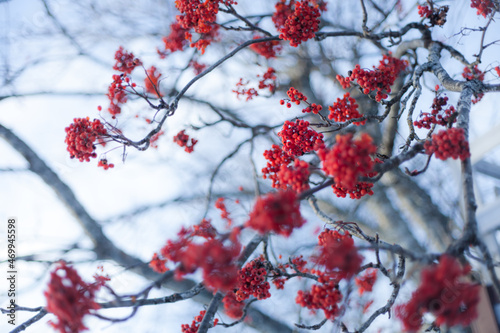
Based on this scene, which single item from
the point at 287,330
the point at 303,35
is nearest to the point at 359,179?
the point at 303,35

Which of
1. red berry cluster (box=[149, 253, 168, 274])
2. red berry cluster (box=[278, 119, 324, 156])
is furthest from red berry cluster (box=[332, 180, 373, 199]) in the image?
red berry cluster (box=[149, 253, 168, 274])

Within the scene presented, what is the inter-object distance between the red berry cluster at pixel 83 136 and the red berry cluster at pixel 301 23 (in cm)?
140

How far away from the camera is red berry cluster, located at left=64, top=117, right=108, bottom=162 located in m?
2.08

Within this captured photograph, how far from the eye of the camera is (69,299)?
1.30m

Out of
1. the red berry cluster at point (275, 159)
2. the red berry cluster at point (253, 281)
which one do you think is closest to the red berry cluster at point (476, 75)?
the red berry cluster at point (275, 159)

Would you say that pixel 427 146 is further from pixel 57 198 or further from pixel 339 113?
pixel 57 198

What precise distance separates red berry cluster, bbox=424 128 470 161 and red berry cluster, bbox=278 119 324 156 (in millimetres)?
672

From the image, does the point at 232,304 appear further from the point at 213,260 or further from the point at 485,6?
the point at 485,6

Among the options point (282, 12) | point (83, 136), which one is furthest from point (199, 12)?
point (83, 136)

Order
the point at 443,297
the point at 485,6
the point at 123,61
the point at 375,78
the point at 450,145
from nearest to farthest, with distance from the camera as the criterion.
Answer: the point at 443,297 → the point at 450,145 → the point at 375,78 → the point at 485,6 → the point at 123,61

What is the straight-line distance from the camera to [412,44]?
→ 3111 mm

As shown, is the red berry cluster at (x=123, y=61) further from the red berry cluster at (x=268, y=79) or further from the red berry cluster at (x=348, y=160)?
the red berry cluster at (x=348, y=160)

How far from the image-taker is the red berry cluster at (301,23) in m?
2.42

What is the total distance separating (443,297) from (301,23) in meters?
1.96
